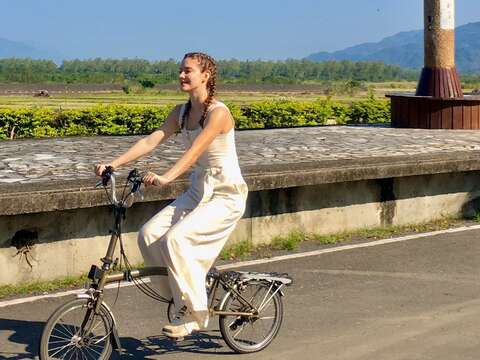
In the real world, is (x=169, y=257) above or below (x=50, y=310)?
above

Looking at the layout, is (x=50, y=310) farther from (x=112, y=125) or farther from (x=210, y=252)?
(x=112, y=125)

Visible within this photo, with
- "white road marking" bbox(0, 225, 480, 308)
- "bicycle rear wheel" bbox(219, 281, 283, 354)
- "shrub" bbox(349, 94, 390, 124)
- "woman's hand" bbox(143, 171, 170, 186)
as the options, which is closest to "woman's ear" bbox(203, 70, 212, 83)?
"woman's hand" bbox(143, 171, 170, 186)

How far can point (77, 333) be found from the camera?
5.30 meters

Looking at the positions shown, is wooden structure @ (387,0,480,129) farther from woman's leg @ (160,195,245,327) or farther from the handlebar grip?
the handlebar grip

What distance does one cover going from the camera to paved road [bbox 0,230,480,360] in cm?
603

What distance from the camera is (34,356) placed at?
5.87 meters

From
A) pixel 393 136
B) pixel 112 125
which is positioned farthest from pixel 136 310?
pixel 112 125

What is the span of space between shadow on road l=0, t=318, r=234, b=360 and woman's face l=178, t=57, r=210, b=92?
1.69 metres

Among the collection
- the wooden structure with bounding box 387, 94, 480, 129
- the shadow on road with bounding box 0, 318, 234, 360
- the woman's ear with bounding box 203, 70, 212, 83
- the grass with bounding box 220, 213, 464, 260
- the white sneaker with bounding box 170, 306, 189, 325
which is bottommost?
the grass with bounding box 220, 213, 464, 260

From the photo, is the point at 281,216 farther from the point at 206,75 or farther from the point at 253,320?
the point at 206,75

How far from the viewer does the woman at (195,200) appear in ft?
17.9

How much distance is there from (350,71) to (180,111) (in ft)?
633

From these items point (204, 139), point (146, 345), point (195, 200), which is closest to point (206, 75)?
point (204, 139)

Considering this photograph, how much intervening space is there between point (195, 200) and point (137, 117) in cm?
1948
